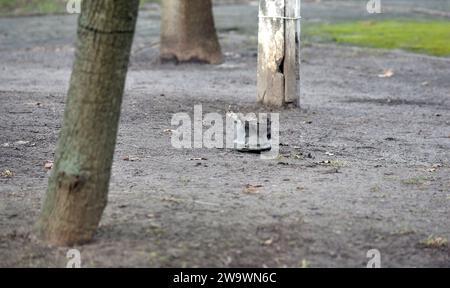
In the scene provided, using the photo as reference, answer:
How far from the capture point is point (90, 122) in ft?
18.6

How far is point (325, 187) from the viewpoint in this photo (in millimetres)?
7496

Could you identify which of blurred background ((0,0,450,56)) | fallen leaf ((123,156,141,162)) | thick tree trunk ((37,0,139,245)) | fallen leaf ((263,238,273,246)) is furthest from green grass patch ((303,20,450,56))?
thick tree trunk ((37,0,139,245))

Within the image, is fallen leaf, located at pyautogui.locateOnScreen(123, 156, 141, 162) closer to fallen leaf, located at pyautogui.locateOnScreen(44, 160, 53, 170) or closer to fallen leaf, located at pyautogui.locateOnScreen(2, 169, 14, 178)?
fallen leaf, located at pyautogui.locateOnScreen(44, 160, 53, 170)

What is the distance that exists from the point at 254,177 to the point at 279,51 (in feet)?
12.9

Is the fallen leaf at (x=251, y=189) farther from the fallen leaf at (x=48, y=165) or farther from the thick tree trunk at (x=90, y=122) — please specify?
the fallen leaf at (x=48, y=165)

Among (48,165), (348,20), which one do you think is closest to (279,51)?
(48,165)

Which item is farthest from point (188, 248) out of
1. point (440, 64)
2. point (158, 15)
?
point (158, 15)

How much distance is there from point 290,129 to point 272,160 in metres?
1.87

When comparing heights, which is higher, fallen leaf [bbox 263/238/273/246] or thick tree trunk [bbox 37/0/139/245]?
thick tree trunk [bbox 37/0/139/245]

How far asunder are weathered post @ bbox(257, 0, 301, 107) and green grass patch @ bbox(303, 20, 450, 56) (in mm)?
6408

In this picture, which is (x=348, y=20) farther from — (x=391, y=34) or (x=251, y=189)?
(x=251, y=189)

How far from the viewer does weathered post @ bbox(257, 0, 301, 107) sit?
37.7 feet

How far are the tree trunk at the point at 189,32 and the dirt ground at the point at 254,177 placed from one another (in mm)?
546

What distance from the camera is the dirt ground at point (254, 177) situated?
19.1 feet
